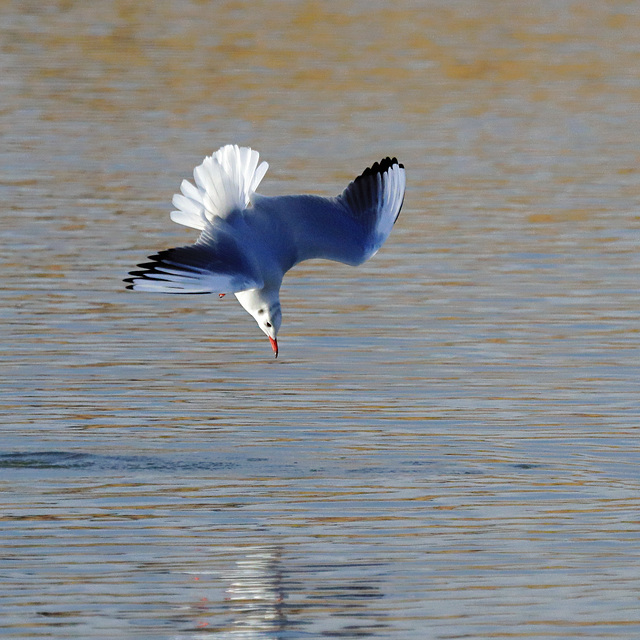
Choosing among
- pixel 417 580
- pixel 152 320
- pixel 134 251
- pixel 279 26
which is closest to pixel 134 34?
pixel 279 26

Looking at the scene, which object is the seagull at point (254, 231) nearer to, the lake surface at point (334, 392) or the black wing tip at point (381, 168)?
the black wing tip at point (381, 168)

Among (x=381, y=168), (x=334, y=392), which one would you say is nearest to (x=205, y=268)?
(x=381, y=168)

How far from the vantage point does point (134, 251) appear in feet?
48.4

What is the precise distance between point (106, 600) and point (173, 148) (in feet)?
44.4

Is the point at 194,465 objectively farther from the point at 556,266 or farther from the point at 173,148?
the point at 173,148

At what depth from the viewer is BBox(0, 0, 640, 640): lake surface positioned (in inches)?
284

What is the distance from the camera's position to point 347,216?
9820 millimetres

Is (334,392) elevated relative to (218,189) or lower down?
lower down

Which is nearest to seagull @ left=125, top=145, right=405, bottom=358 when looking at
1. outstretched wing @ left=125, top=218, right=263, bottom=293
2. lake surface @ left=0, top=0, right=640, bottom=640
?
outstretched wing @ left=125, top=218, right=263, bottom=293

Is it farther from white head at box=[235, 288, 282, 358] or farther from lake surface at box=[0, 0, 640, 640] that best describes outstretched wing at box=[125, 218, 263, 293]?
lake surface at box=[0, 0, 640, 640]

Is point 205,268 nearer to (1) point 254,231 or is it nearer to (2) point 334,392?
(1) point 254,231

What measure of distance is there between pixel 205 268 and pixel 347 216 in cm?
169

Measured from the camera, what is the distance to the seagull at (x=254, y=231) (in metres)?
8.22

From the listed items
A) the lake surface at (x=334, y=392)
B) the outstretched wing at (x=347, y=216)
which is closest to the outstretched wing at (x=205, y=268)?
the outstretched wing at (x=347, y=216)
